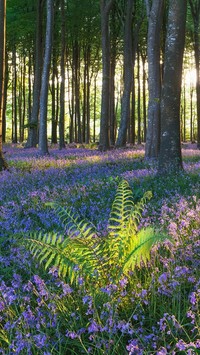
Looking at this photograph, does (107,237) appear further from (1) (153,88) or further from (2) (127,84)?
(2) (127,84)

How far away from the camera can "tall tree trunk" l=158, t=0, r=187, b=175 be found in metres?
9.95

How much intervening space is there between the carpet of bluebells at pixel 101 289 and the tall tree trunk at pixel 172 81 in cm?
71

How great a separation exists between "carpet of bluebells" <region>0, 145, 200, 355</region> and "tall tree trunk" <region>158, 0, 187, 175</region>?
0.71m

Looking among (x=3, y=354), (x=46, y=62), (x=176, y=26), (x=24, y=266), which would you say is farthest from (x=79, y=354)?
(x=46, y=62)

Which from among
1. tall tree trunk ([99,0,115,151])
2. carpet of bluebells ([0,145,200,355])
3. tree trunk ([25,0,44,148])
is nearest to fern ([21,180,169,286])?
carpet of bluebells ([0,145,200,355])

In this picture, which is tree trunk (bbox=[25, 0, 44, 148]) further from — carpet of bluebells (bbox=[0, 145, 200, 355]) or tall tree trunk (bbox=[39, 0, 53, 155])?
carpet of bluebells (bbox=[0, 145, 200, 355])

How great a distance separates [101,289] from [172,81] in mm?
8147

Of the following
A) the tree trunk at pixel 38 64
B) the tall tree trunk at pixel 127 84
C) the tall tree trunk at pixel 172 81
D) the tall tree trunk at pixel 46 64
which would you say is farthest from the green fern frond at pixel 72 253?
the tree trunk at pixel 38 64

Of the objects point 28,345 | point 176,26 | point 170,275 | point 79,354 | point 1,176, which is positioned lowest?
point 79,354

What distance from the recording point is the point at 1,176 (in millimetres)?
11586

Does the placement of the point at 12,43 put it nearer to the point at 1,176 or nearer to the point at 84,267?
the point at 1,176

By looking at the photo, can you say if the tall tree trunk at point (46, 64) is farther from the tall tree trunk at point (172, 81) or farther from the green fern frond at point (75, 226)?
the green fern frond at point (75, 226)

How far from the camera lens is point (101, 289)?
2781mm

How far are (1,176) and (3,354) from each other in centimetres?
951
